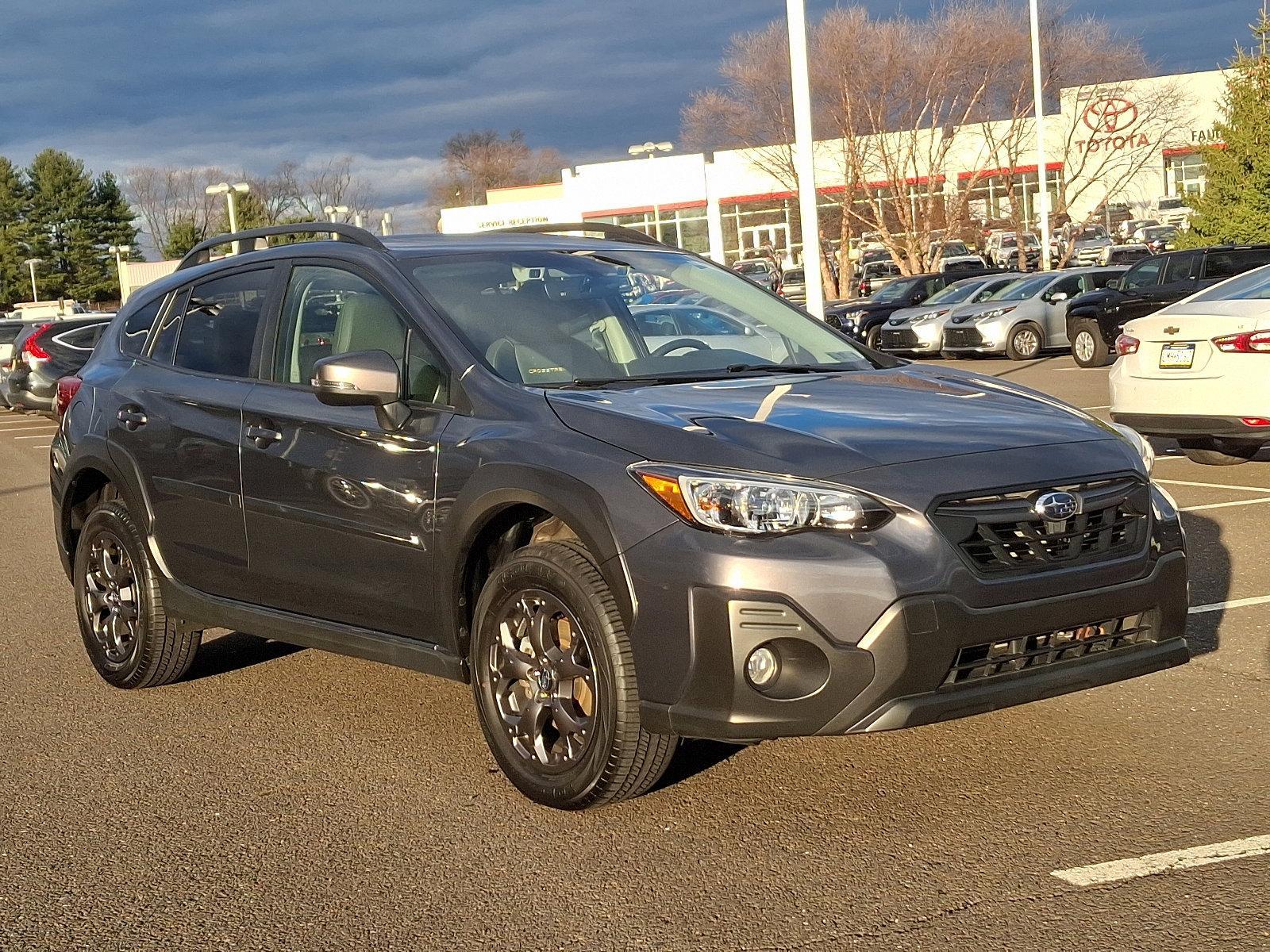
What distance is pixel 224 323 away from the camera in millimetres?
6008

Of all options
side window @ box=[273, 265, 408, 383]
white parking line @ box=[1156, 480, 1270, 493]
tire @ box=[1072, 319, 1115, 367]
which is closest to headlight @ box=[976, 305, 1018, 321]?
tire @ box=[1072, 319, 1115, 367]

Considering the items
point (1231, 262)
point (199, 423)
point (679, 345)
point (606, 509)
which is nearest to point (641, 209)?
point (1231, 262)

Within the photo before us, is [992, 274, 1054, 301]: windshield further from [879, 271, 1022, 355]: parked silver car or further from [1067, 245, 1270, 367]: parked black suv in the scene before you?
[1067, 245, 1270, 367]: parked black suv

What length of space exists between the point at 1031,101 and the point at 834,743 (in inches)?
1948

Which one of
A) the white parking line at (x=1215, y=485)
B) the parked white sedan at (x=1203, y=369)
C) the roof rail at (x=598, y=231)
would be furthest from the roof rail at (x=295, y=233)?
the white parking line at (x=1215, y=485)

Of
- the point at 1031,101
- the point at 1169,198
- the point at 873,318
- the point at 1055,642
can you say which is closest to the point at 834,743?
the point at 1055,642

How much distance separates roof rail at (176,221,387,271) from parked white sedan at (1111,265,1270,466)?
6394mm

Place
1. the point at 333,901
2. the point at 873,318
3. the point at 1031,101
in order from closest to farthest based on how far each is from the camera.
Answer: the point at 333,901 < the point at 873,318 < the point at 1031,101

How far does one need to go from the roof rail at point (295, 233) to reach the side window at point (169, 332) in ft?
0.85

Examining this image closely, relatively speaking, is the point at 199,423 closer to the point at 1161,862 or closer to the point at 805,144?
the point at 1161,862

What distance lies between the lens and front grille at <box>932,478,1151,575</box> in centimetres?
403

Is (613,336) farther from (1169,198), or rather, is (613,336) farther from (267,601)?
(1169,198)

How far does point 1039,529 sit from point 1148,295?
62.8ft

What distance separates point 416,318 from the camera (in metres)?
5.05
